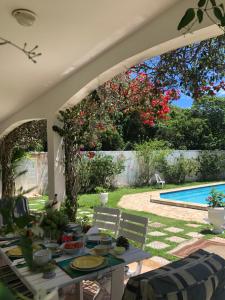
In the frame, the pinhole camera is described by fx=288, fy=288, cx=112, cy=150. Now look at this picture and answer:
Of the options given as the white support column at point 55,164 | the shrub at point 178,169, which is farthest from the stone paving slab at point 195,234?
the shrub at point 178,169

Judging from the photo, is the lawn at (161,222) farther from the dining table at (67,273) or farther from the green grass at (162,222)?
the dining table at (67,273)

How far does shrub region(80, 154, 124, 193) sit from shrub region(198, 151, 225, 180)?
184 inches

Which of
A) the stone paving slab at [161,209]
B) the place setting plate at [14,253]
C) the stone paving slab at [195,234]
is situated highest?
the place setting plate at [14,253]

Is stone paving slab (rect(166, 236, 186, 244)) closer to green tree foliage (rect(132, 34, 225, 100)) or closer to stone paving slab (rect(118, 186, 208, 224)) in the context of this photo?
stone paving slab (rect(118, 186, 208, 224))

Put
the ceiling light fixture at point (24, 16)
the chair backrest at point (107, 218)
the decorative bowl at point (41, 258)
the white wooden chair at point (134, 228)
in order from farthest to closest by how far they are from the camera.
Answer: the chair backrest at point (107, 218) < the white wooden chair at point (134, 228) < the ceiling light fixture at point (24, 16) < the decorative bowl at point (41, 258)

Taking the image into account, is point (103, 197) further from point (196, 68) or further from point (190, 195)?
point (196, 68)

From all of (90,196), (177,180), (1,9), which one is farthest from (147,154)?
(1,9)

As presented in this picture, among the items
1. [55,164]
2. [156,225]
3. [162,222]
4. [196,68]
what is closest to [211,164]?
[162,222]

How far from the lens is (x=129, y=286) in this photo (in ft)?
4.29

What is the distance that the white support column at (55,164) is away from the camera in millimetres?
4914

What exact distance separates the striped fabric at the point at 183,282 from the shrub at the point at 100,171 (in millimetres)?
8842

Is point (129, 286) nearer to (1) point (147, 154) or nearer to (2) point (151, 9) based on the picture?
(2) point (151, 9)

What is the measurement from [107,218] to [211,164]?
37.3ft

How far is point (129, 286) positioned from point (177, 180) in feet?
38.8
